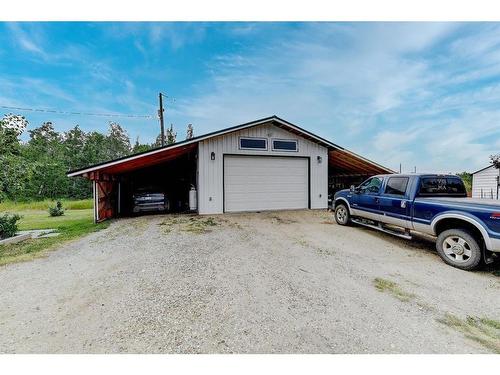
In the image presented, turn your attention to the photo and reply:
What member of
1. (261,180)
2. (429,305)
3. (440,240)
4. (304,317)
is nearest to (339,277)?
(429,305)

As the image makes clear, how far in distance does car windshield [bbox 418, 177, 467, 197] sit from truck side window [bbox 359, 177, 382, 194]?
3.70 feet

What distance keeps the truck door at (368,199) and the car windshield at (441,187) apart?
43.5 inches

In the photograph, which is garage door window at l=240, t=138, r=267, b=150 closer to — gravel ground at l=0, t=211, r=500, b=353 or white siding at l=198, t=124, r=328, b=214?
white siding at l=198, t=124, r=328, b=214

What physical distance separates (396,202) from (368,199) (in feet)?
3.46

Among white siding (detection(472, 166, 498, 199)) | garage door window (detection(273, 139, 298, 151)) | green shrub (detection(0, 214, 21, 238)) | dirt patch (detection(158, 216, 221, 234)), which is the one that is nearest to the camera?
green shrub (detection(0, 214, 21, 238))

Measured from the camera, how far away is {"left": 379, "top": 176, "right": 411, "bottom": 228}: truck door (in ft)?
18.6

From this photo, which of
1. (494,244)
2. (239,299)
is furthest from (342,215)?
(239,299)

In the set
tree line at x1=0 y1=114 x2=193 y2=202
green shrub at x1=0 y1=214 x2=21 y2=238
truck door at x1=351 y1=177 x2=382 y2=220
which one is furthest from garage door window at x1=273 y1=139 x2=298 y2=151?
green shrub at x1=0 y1=214 x2=21 y2=238

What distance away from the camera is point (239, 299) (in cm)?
327

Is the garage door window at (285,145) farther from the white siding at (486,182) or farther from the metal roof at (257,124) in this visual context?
the white siding at (486,182)

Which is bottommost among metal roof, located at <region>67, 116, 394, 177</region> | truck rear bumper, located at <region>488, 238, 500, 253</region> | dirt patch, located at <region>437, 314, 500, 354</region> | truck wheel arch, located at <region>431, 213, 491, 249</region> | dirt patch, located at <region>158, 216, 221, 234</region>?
dirt patch, located at <region>437, 314, 500, 354</region>

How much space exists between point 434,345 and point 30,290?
5.36 meters
